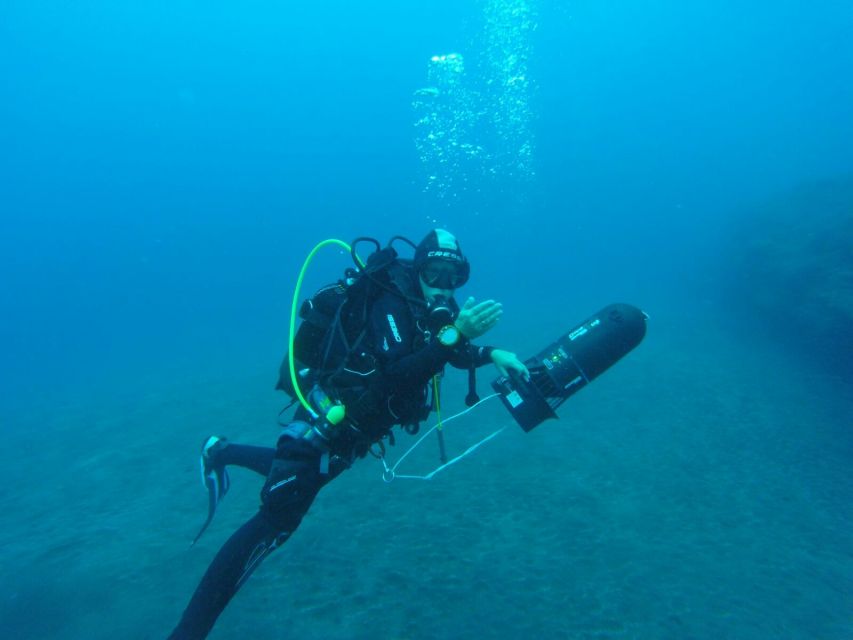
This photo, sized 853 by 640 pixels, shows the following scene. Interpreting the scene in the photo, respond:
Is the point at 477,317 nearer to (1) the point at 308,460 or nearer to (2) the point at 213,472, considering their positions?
(1) the point at 308,460

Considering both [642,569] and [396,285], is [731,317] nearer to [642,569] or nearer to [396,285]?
[642,569]

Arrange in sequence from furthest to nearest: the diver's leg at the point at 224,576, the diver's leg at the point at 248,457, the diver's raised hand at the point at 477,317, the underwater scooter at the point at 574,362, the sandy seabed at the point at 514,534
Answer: the diver's leg at the point at 248,457, the sandy seabed at the point at 514,534, the underwater scooter at the point at 574,362, the diver's leg at the point at 224,576, the diver's raised hand at the point at 477,317

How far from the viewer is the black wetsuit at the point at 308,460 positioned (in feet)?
9.45

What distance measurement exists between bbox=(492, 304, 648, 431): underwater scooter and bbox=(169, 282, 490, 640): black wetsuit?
722 millimetres

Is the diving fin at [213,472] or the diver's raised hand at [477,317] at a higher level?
the diving fin at [213,472]

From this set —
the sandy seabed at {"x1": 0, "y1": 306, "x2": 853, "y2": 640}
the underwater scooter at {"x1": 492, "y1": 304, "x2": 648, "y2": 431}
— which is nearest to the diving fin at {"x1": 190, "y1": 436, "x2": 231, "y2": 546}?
the sandy seabed at {"x1": 0, "y1": 306, "x2": 853, "y2": 640}

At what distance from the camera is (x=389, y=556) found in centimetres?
484

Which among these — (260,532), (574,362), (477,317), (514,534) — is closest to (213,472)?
(260,532)

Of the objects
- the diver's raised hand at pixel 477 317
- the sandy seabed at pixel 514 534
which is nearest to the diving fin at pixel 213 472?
the sandy seabed at pixel 514 534

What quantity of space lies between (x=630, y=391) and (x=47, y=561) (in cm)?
999

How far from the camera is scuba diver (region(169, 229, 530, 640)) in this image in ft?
9.46

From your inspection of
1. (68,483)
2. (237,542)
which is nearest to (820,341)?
(237,542)

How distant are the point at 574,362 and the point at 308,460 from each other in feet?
6.38

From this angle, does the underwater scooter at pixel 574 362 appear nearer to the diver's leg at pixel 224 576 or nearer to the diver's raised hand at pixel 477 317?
the diver's raised hand at pixel 477 317
